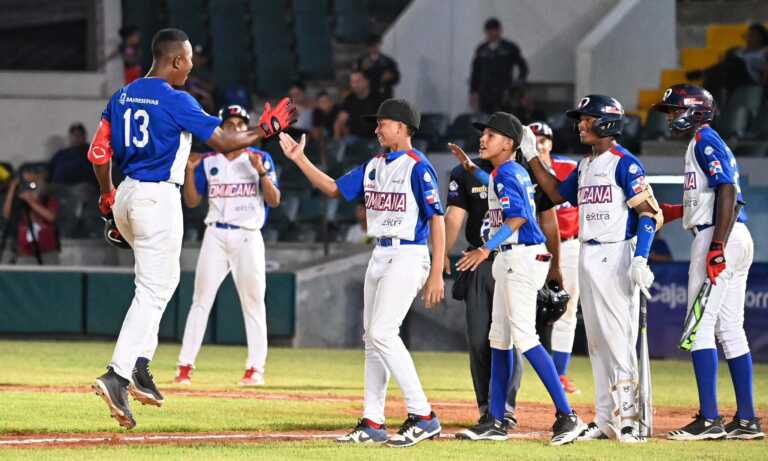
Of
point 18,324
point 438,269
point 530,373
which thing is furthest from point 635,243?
point 18,324

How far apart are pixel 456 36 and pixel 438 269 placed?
1446 cm

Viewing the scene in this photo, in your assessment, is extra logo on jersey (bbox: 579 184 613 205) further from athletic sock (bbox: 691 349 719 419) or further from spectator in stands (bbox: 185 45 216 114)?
spectator in stands (bbox: 185 45 216 114)

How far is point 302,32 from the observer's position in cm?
2303

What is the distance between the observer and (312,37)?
23.1 metres

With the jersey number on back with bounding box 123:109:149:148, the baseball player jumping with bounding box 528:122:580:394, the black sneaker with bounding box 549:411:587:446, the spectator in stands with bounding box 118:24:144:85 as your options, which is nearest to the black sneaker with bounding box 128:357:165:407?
the jersey number on back with bounding box 123:109:149:148

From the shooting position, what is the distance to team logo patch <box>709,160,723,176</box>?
8.75 metres

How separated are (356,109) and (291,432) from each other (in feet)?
38.8

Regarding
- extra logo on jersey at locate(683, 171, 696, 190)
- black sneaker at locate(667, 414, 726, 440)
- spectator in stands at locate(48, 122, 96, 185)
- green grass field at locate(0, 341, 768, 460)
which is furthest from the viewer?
spectator in stands at locate(48, 122, 96, 185)

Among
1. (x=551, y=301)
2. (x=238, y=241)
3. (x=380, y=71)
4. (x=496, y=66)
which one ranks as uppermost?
(x=496, y=66)

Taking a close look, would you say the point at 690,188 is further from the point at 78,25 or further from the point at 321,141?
the point at 78,25

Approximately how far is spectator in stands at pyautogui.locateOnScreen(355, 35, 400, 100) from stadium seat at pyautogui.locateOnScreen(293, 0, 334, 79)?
3083 millimetres

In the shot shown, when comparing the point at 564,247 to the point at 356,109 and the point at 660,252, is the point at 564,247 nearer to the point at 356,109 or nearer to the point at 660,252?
the point at 660,252

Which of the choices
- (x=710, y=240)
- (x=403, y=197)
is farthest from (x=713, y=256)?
(x=403, y=197)

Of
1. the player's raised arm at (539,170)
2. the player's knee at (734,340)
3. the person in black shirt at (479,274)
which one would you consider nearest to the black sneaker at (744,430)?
the player's knee at (734,340)
